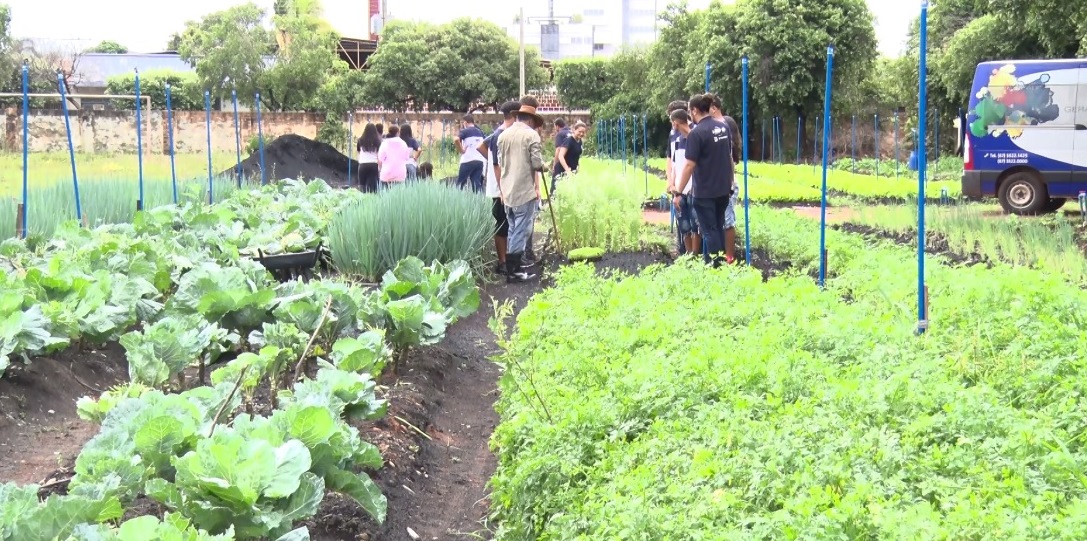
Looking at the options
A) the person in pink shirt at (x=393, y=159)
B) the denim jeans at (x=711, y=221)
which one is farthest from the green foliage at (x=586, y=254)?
the person in pink shirt at (x=393, y=159)

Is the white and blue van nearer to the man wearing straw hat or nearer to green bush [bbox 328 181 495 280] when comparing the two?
the man wearing straw hat

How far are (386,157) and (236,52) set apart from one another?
19683 mm

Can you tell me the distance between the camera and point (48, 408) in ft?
18.6

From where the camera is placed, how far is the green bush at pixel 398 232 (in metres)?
8.95

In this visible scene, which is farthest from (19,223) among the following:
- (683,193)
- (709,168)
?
(709,168)

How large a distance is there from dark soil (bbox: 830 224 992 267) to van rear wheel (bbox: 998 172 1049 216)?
382 centimetres

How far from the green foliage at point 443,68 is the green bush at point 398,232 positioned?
1368 inches

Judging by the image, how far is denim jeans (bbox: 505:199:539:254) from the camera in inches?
391

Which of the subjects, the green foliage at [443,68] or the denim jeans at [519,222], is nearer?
the denim jeans at [519,222]

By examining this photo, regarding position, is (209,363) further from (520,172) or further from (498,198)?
(498,198)

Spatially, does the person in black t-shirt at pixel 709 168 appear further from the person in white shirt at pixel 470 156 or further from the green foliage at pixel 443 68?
the green foliage at pixel 443 68

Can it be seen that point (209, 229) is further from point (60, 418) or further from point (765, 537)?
point (765, 537)

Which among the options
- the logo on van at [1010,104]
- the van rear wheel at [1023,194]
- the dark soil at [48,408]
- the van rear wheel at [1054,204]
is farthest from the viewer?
the van rear wheel at [1054,204]

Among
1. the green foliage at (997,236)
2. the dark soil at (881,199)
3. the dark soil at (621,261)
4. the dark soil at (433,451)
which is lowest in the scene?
the dark soil at (433,451)
